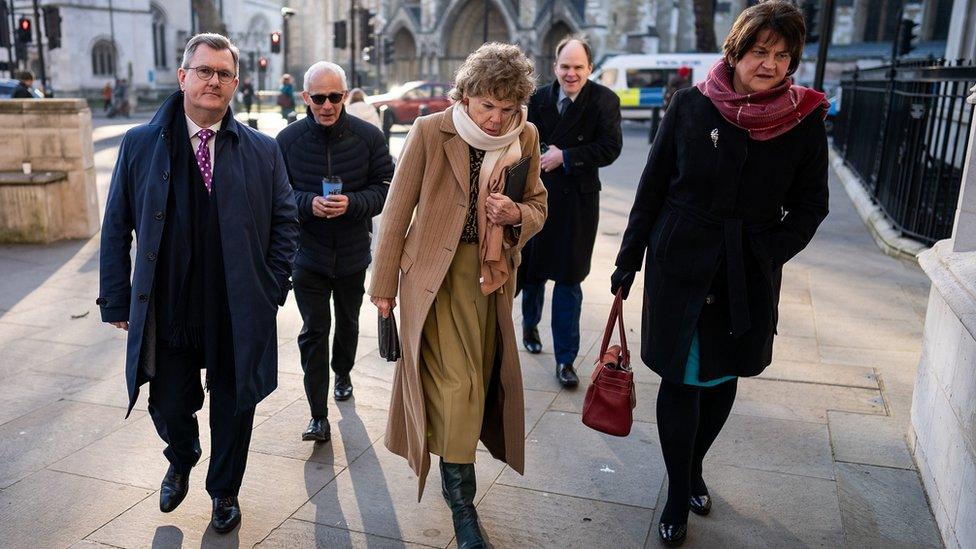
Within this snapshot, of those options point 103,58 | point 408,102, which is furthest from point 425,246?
point 103,58

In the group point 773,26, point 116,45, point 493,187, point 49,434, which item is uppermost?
point 116,45

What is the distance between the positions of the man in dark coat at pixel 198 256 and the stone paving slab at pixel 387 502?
0.46m

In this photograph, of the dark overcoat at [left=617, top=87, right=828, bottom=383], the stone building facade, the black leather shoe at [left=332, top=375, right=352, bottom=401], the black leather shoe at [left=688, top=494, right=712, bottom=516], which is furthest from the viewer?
the stone building facade

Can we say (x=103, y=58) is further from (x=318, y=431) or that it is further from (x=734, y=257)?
(x=734, y=257)

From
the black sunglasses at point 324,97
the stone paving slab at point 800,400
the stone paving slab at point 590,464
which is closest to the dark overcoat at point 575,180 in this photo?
the stone paving slab at point 590,464

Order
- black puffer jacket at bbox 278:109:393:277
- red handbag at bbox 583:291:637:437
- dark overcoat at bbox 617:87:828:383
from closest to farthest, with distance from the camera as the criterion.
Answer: dark overcoat at bbox 617:87:828:383 → red handbag at bbox 583:291:637:437 → black puffer jacket at bbox 278:109:393:277

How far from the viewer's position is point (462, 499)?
3.27 meters

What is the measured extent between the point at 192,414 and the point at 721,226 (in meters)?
2.19

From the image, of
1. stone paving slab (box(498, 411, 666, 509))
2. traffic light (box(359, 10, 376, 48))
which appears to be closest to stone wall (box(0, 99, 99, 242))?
stone paving slab (box(498, 411, 666, 509))

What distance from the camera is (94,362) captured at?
18.1 ft

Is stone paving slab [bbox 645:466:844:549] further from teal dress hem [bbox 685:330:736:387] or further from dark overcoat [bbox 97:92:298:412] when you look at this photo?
dark overcoat [bbox 97:92:298:412]

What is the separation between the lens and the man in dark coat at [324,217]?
4188mm

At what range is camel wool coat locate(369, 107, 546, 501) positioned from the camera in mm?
3227

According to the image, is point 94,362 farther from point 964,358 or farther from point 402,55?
point 402,55
